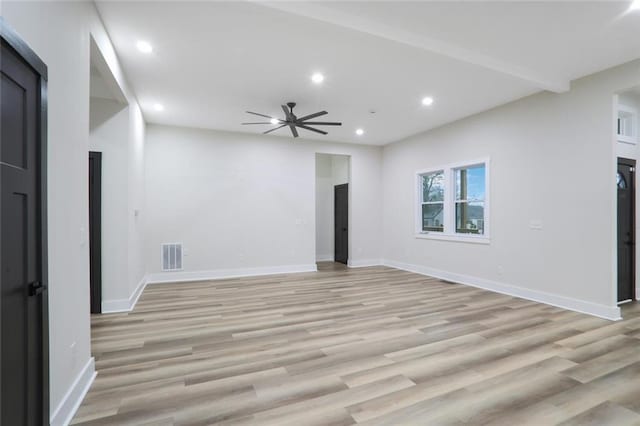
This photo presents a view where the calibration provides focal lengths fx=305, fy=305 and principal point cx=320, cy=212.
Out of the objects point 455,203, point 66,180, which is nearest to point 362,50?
point 66,180

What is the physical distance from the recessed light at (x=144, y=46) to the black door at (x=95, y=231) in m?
1.63

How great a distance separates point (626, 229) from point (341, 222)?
18.9 ft

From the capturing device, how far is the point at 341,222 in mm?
8727

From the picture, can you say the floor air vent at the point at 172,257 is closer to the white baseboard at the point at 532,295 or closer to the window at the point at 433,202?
the white baseboard at the point at 532,295

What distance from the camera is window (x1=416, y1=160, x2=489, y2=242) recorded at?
5.78 metres

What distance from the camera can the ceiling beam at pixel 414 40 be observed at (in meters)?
2.78

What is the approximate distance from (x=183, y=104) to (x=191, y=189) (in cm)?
192

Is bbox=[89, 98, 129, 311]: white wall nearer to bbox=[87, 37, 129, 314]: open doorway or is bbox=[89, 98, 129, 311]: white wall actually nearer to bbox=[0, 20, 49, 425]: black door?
bbox=[87, 37, 129, 314]: open doorway

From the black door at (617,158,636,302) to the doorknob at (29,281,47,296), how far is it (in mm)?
6692

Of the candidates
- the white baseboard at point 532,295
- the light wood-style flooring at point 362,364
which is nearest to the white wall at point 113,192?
the light wood-style flooring at point 362,364

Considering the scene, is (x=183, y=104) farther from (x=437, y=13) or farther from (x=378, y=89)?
(x=437, y=13)

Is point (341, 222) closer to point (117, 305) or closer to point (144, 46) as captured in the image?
point (117, 305)

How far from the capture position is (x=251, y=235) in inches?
270

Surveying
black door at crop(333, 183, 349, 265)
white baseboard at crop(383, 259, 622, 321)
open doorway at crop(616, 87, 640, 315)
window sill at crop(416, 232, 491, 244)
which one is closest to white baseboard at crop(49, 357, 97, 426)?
white baseboard at crop(383, 259, 622, 321)
